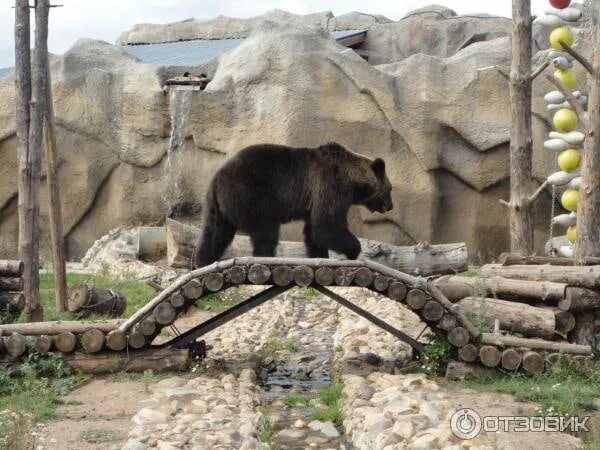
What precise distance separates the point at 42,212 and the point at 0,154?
1203 mm

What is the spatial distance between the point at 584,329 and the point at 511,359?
2.70 feet

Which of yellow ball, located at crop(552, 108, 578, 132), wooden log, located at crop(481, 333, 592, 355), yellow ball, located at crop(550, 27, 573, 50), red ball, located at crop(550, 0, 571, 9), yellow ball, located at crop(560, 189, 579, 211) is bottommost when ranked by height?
wooden log, located at crop(481, 333, 592, 355)

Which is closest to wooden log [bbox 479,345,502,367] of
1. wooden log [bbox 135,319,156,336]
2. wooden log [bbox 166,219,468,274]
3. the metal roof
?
wooden log [bbox 135,319,156,336]

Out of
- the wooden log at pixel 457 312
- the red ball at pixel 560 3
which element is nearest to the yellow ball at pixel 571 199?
the red ball at pixel 560 3

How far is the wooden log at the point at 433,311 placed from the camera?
7.61 m

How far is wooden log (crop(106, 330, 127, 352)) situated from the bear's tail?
6.31ft

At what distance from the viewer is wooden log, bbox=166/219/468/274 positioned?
12.5m

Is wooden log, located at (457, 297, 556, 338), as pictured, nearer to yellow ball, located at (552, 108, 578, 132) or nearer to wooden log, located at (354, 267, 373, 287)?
wooden log, located at (354, 267, 373, 287)

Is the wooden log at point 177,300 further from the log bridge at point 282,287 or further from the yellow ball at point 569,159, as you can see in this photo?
the yellow ball at point 569,159

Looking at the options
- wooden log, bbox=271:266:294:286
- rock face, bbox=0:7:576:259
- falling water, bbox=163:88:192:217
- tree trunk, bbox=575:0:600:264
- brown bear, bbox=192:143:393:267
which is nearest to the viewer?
wooden log, bbox=271:266:294:286

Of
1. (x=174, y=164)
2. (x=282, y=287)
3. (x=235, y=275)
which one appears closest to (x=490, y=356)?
(x=282, y=287)

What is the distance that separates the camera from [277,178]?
9.23m

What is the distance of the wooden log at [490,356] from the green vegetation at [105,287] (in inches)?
167

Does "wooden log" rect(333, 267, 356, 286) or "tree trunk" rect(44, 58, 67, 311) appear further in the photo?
"tree trunk" rect(44, 58, 67, 311)
